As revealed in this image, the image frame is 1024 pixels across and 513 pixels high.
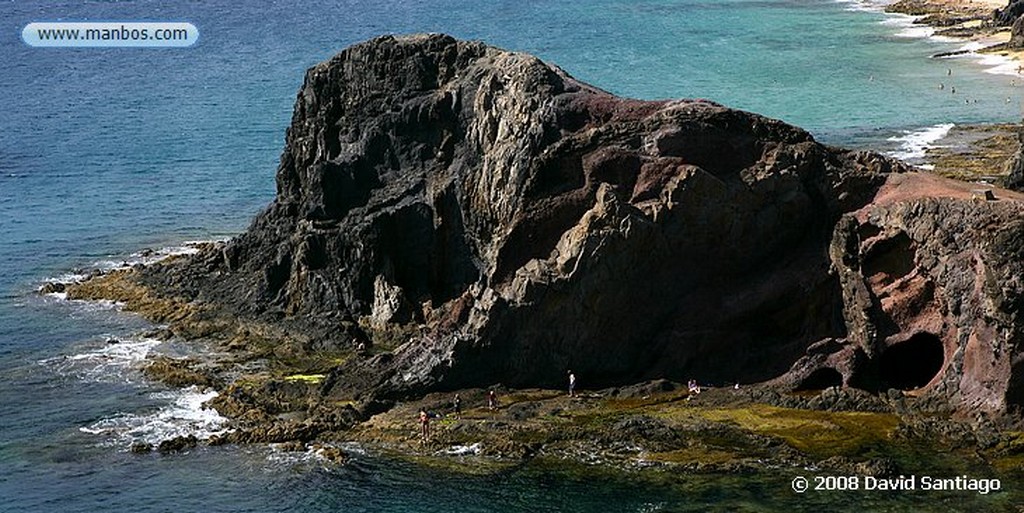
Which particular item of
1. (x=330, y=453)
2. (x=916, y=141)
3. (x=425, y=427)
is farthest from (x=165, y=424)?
(x=916, y=141)

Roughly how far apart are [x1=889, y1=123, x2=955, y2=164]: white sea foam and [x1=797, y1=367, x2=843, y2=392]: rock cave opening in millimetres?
49244

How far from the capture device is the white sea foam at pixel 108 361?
Result: 73125 millimetres

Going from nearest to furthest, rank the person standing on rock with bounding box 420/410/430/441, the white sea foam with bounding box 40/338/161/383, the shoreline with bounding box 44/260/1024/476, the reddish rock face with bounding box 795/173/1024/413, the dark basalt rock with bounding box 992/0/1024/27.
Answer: the shoreline with bounding box 44/260/1024/476 < the reddish rock face with bounding box 795/173/1024/413 < the person standing on rock with bounding box 420/410/430/441 < the white sea foam with bounding box 40/338/161/383 < the dark basalt rock with bounding box 992/0/1024/27

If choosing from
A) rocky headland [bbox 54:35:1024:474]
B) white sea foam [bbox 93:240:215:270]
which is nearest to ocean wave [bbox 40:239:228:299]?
white sea foam [bbox 93:240:215:270]

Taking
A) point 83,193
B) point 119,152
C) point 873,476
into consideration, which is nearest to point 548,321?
point 873,476

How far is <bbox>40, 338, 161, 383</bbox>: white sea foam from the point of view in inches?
2879

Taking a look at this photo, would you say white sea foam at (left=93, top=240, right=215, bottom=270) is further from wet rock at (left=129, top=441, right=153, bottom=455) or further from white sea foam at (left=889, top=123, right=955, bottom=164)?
white sea foam at (left=889, top=123, right=955, bottom=164)

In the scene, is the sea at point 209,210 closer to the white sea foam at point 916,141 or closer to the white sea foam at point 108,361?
the white sea foam at point 108,361

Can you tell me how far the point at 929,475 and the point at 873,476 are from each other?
2.29 m

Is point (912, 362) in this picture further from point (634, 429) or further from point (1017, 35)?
point (1017, 35)

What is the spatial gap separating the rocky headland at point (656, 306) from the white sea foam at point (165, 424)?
47.2 inches

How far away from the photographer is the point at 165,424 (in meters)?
65.4

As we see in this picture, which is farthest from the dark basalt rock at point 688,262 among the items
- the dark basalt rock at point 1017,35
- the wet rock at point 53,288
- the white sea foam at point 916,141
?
the dark basalt rock at point 1017,35

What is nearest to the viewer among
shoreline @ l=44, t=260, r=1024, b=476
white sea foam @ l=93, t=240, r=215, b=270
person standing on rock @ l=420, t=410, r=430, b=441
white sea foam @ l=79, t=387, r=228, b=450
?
shoreline @ l=44, t=260, r=1024, b=476
